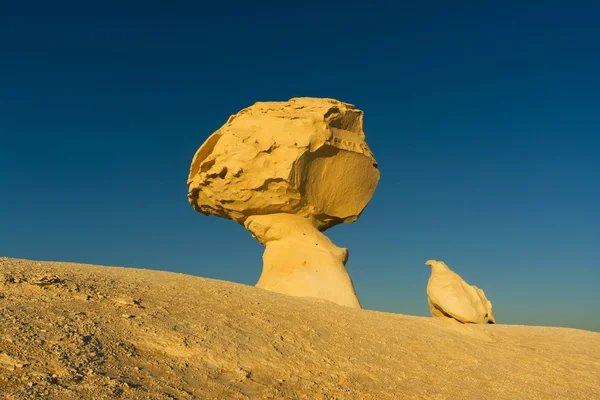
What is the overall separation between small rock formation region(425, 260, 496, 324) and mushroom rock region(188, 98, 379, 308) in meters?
2.87

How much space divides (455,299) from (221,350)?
10092mm

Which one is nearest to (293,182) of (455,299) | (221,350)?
(455,299)

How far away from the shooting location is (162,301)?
6.46m

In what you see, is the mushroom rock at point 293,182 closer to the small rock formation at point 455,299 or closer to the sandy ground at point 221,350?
the small rock formation at point 455,299

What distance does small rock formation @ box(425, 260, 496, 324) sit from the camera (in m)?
13.6

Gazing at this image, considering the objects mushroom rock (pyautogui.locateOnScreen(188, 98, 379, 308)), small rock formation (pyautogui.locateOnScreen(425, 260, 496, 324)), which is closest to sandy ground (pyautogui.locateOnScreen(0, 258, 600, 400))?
mushroom rock (pyautogui.locateOnScreen(188, 98, 379, 308))

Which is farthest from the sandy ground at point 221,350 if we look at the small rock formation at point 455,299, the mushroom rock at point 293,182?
the small rock formation at point 455,299

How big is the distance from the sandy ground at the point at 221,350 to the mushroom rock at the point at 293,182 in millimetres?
3737

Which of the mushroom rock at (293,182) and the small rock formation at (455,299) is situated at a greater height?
the mushroom rock at (293,182)

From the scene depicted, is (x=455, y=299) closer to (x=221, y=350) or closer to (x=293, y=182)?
(x=293, y=182)

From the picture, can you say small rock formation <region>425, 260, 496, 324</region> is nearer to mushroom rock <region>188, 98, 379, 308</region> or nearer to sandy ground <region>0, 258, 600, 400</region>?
mushroom rock <region>188, 98, 379, 308</region>

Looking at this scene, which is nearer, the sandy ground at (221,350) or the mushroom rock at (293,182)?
the sandy ground at (221,350)

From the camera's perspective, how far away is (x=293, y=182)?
12984 mm

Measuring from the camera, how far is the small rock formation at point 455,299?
13.6 m
